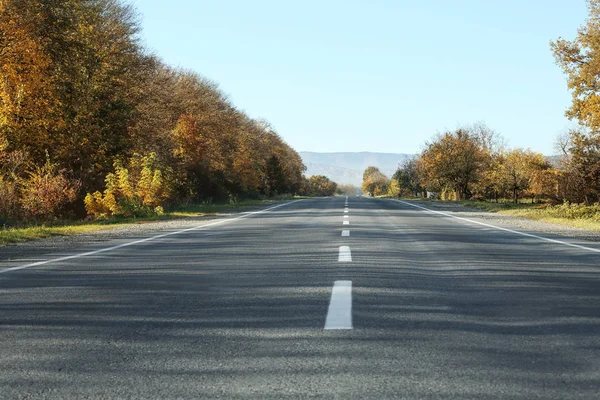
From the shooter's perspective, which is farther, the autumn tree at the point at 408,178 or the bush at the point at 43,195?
the autumn tree at the point at 408,178

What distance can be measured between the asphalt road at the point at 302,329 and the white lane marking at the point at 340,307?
20 mm

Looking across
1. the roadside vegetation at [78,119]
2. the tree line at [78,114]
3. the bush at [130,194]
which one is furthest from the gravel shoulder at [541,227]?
the tree line at [78,114]

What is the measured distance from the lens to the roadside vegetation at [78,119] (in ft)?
71.6

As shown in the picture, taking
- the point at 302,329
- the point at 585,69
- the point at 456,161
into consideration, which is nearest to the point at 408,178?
the point at 456,161

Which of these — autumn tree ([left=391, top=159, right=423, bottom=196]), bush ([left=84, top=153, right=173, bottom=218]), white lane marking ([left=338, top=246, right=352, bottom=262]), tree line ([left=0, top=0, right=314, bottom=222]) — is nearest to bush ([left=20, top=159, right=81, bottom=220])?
tree line ([left=0, top=0, right=314, bottom=222])

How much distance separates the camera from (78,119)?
26328 mm

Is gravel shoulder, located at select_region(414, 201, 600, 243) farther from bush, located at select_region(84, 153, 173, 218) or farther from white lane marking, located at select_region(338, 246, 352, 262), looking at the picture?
bush, located at select_region(84, 153, 173, 218)

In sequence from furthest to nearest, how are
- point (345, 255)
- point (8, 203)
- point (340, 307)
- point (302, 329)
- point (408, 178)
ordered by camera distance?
point (408, 178)
point (8, 203)
point (345, 255)
point (340, 307)
point (302, 329)

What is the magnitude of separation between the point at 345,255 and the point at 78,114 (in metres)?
19.9

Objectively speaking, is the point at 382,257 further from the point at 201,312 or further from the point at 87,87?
the point at 87,87

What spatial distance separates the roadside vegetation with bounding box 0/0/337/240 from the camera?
21.8 m

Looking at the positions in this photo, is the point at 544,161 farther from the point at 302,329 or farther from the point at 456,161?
the point at 302,329

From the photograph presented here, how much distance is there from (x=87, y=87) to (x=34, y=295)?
2273 cm

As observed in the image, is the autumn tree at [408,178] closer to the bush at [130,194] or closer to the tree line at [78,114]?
the tree line at [78,114]
